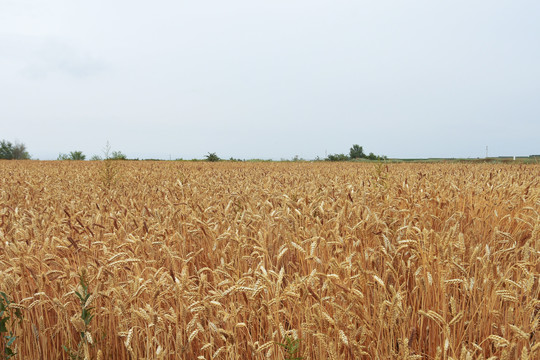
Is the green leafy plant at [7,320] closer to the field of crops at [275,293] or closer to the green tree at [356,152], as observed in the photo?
the field of crops at [275,293]

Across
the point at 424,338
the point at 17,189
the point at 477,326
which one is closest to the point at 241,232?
the point at 424,338

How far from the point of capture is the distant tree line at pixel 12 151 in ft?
174

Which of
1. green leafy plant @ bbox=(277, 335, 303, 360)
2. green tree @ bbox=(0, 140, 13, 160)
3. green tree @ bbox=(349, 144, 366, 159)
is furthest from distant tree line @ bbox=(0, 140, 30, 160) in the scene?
green leafy plant @ bbox=(277, 335, 303, 360)

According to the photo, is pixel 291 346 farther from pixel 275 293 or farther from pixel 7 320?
pixel 7 320

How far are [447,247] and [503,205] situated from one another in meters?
2.64

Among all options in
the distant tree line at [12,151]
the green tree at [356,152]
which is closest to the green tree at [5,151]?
the distant tree line at [12,151]

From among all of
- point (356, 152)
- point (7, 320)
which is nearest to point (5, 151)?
point (356, 152)

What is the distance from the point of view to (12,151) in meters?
55.6

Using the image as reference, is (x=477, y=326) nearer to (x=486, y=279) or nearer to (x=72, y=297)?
(x=486, y=279)

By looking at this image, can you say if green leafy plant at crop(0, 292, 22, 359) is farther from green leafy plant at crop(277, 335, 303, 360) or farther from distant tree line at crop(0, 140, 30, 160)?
distant tree line at crop(0, 140, 30, 160)

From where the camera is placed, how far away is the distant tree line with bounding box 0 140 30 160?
174 ft

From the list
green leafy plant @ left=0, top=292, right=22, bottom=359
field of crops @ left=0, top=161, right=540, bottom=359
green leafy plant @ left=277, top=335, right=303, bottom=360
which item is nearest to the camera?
green leafy plant @ left=277, top=335, right=303, bottom=360

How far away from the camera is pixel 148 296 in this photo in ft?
7.59

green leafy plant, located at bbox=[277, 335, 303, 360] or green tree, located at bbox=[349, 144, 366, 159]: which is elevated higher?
green tree, located at bbox=[349, 144, 366, 159]
